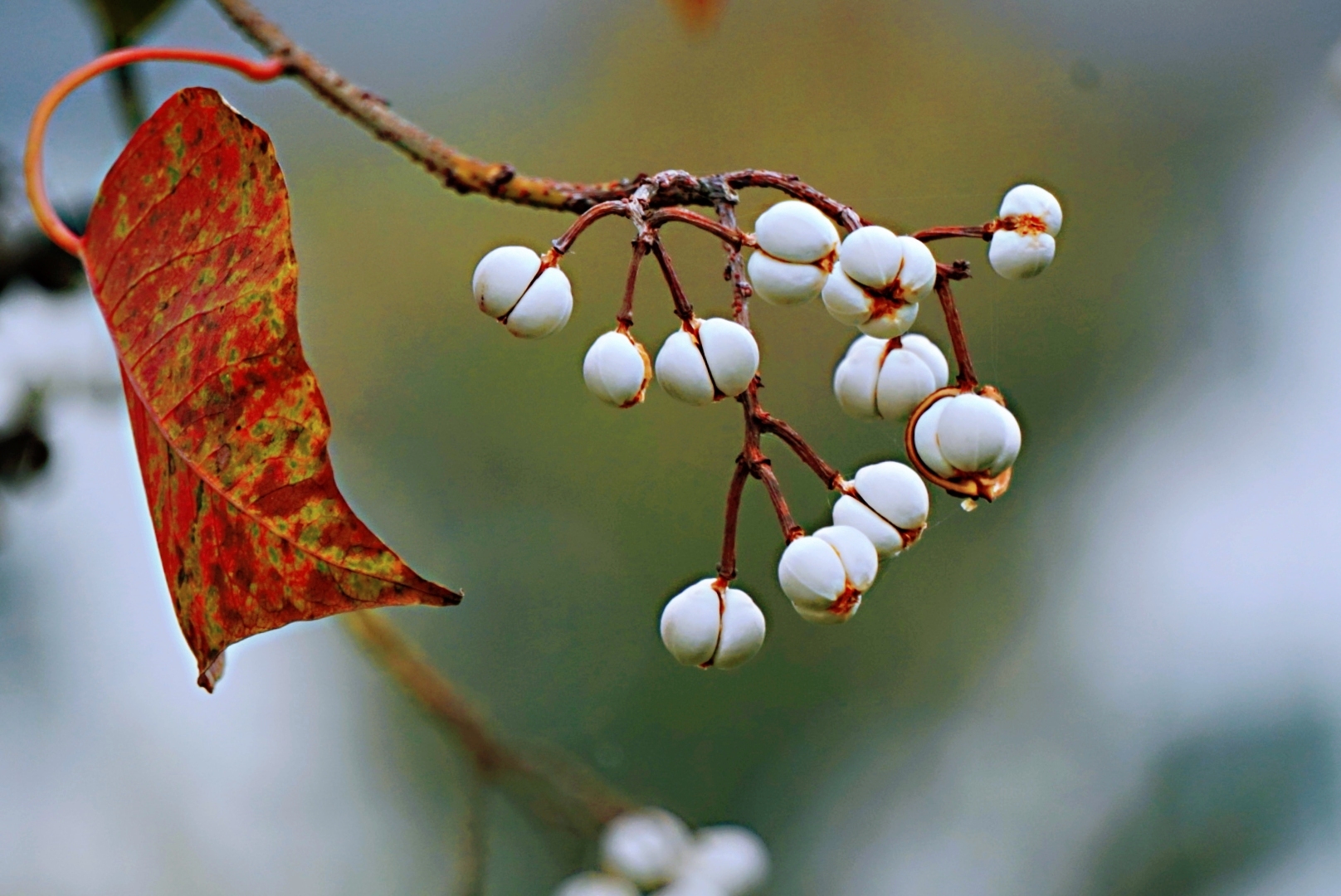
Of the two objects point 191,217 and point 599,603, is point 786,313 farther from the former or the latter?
point 191,217

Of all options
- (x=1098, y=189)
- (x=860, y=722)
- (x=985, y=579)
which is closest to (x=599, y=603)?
(x=860, y=722)

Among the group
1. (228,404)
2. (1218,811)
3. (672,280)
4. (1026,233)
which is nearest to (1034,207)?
(1026,233)

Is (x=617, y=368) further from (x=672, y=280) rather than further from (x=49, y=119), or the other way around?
(x=49, y=119)

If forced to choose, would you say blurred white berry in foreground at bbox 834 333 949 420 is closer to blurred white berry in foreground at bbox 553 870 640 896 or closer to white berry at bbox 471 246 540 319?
white berry at bbox 471 246 540 319

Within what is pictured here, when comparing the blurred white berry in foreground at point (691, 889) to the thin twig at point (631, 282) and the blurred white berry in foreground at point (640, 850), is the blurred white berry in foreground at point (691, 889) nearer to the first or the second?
the blurred white berry in foreground at point (640, 850)

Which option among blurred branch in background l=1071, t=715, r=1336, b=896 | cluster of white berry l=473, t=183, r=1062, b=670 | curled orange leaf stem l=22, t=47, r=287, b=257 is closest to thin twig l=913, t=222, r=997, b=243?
cluster of white berry l=473, t=183, r=1062, b=670

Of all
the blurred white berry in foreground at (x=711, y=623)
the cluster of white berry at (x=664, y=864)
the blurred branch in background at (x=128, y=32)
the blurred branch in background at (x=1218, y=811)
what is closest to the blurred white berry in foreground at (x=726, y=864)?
the cluster of white berry at (x=664, y=864)
